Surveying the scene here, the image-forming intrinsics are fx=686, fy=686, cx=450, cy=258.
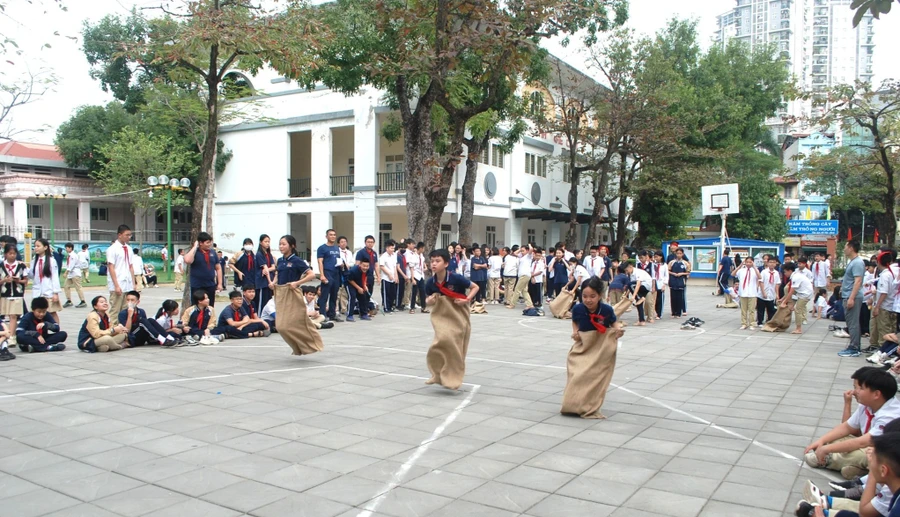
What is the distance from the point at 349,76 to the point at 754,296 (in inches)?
520

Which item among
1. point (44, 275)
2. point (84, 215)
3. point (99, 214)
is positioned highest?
point (99, 214)

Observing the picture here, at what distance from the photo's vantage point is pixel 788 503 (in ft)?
14.8

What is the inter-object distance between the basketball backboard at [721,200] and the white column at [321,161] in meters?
15.8

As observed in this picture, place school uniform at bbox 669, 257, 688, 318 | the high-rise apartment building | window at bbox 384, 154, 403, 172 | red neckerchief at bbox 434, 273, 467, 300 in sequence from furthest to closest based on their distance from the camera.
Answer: the high-rise apartment building, window at bbox 384, 154, 403, 172, school uniform at bbox 669, 257, 688, 318, red neckerchief at bbox 434, 273, 467, 300

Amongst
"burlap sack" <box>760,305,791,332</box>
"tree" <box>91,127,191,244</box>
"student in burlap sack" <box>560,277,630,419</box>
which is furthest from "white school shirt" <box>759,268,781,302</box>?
"tree" <box>91,127,191,244</box>

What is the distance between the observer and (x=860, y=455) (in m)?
4.96

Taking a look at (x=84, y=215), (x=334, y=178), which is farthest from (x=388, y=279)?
(x=84, y=215)

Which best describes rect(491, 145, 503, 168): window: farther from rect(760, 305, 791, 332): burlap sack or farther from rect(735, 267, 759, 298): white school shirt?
rect(760, 305, 791, 332): burlap sack

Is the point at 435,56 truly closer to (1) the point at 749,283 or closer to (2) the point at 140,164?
(1) the point at 749,283

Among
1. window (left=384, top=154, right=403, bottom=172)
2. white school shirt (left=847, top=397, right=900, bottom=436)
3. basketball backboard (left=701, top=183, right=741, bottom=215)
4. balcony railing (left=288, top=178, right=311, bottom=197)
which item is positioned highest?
window (left=384, top=154, right=403, bottom=172)

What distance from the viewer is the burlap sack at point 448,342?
7.54 m

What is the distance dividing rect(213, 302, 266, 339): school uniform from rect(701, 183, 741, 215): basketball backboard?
51.7 ft

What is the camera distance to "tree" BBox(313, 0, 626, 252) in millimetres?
14000

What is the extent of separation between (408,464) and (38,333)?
7.44 metres
